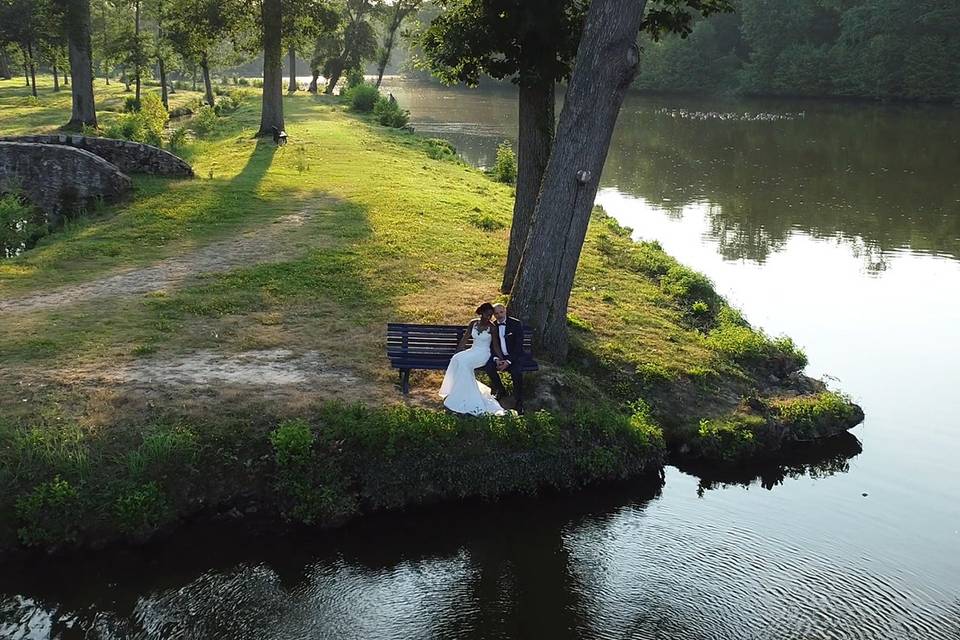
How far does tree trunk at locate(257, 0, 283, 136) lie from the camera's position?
2911 cm

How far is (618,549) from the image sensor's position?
8812mm

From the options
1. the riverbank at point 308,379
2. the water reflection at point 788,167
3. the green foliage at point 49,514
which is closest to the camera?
the green foliage at point 49,514

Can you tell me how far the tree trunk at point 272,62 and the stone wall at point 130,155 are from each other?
338 inches

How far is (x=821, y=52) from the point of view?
63188 millimetres

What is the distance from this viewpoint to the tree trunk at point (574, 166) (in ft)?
35.6

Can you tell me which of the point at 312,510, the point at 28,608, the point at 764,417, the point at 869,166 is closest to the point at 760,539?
the point at 764,417

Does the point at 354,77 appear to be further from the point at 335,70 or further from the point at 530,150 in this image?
the point at 530,150

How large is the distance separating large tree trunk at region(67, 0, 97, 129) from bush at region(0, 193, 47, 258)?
37.3ft

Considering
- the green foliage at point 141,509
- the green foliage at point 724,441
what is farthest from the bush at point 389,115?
the green foliage at point 141,509

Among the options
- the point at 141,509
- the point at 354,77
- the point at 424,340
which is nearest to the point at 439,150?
the point at 424,340

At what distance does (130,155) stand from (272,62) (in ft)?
32.2

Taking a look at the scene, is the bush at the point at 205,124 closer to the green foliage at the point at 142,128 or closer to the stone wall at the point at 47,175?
the green foliage at the point at 142,128

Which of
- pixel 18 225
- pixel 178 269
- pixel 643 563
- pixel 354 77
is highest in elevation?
pixel 354 77

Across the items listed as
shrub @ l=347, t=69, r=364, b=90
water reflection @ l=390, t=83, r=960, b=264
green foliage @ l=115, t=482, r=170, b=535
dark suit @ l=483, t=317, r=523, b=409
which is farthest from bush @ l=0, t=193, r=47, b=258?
shrub @ l=347, t=69, r=364, b=90
